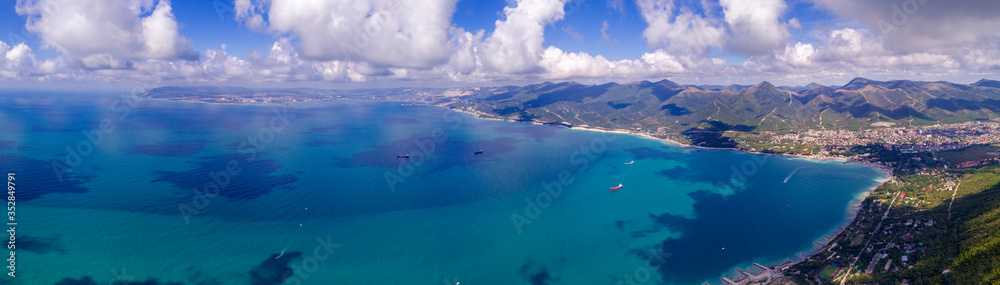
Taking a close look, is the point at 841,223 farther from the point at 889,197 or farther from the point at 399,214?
the point at 399,214

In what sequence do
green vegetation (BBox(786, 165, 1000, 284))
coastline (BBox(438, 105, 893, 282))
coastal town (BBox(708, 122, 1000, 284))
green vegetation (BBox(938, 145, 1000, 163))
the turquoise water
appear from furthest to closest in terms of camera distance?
green vegetation (BBox(938, 145, 1000, 163)) < coastline (BBox(438, 105, 893, 282)) < the turquoise water < coastal town (BBox(708, 122, 1000, 284)) < green vegetation (BBox(786, 165, 1000, 284))

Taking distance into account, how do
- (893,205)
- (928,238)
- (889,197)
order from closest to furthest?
(928,238)
(893,205)
(889,197)

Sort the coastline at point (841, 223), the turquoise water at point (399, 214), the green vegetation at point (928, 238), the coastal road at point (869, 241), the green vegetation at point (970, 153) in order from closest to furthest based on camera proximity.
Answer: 1. the green vegetation at point (928, 238)
2. the coastal road at point (869, 241)
3. the turquoise water at point (399, 214)
4. the coastline at point (841, 223)
5. the green vegetation at point (970, 153)

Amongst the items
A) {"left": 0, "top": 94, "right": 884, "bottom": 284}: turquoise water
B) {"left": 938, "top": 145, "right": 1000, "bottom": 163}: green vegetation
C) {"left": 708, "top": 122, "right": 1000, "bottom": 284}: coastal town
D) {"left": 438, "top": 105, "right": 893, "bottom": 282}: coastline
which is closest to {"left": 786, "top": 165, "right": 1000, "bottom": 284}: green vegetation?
{"left": 708, "top": 122, "right": 1000, "bottom": 284}: coastal town

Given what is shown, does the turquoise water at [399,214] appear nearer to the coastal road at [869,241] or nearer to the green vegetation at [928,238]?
the green vegetation at [928,238]

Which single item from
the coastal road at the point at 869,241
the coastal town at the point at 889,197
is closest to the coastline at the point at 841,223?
the coastal town at the point at 889,197

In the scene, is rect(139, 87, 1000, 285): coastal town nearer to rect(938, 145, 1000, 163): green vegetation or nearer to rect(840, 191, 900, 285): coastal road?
rect(840, 191, 900, 285): coastal road

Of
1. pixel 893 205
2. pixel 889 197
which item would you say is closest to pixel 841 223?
pixel 893 205

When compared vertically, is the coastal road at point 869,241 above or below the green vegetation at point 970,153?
below

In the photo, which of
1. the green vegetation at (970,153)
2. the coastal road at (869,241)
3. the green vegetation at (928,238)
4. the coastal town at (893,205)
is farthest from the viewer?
the green vegetation at (970,153)
